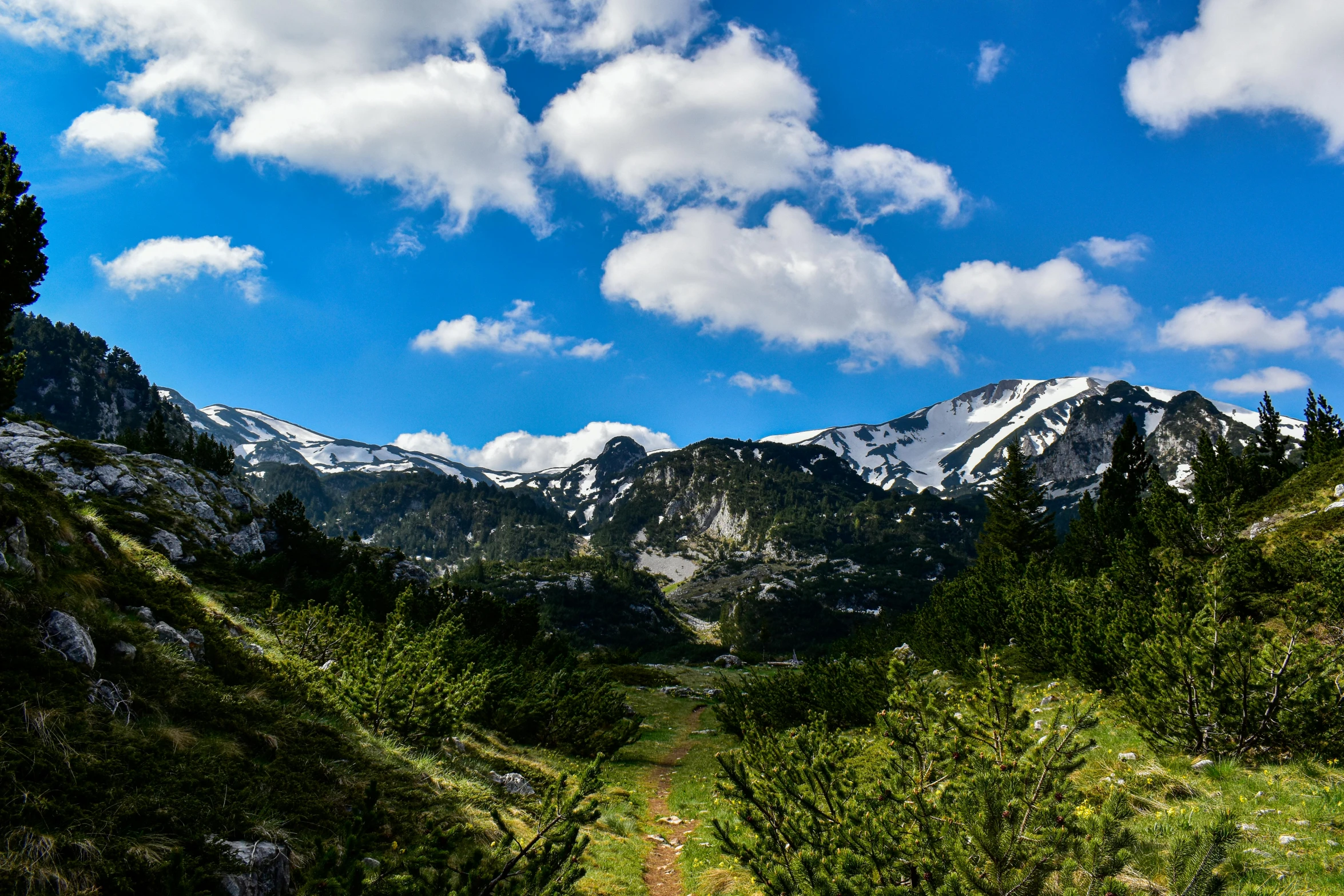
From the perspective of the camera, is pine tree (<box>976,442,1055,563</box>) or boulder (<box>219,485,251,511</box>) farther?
pine tree (<box>976,442,1055,563</box>)

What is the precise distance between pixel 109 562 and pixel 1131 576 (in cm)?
3803

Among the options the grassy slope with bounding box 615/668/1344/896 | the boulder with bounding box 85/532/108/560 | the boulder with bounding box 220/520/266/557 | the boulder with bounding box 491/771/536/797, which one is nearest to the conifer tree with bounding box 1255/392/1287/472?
the grassy slope with bounding box 615/668/1344/896

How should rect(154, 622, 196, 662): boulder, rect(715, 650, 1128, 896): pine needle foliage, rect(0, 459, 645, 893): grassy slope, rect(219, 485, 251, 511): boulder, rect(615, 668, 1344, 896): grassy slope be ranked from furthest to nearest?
rect(219, 485, 251, 511): boulder, rect(154, 622, 196, 662): boulder, rect(615, 668, 1344, 896): grassy slope, rect(0, 459, 645, 893): grassy slope, rect(715, 650, 1128, 896): pine needle foliage

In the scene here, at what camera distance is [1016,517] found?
6806 centimetres

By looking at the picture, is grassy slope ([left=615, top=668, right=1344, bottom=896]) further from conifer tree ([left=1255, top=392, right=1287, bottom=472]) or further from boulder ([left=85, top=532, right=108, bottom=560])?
conifer tree ([left=1255, top=392, right=1287, bottom=472])

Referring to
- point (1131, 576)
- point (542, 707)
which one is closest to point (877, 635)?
point (1131, 576)

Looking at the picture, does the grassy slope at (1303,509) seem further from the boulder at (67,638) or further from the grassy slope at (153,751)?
the boulder at (67,638)

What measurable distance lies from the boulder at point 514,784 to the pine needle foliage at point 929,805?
25.2 feet

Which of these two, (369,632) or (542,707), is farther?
(542,707)

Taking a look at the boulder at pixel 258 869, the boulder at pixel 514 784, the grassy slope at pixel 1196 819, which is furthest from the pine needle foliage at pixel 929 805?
the boulder at pixel 514 784

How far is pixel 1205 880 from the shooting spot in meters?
3.77

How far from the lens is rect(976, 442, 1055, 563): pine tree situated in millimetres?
66125

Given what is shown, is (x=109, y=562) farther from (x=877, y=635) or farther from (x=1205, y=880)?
(x=877, y=635)

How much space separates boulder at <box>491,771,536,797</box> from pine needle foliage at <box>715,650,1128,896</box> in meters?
→ 7.67
